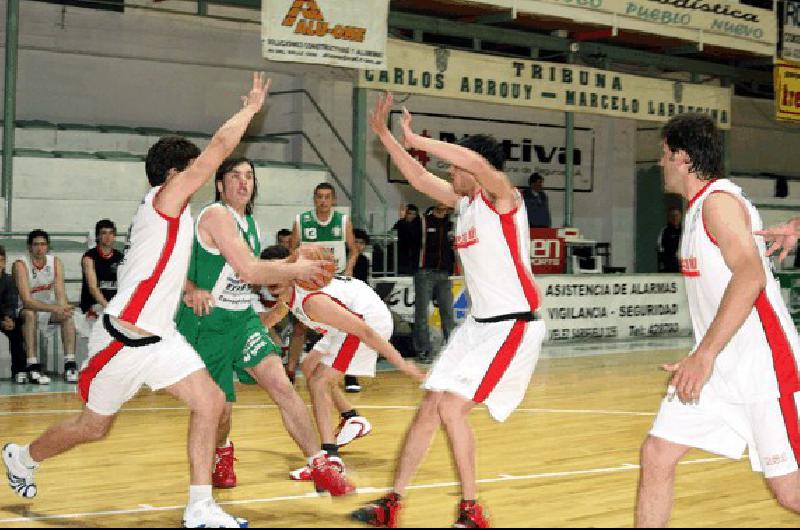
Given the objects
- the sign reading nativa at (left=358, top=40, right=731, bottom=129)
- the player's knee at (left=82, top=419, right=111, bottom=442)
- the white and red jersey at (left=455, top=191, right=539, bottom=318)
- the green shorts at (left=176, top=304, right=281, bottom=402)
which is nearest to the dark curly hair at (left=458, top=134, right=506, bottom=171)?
the white and red jersey at (left=455, top=191, right=539, bottom=318)

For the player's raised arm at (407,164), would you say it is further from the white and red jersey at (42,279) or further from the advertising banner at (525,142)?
the advertising banner at (525,142)

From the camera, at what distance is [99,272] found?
1226cm

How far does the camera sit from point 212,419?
544 centimetres

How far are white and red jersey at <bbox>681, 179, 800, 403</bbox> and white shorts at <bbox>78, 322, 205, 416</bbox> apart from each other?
2.34m

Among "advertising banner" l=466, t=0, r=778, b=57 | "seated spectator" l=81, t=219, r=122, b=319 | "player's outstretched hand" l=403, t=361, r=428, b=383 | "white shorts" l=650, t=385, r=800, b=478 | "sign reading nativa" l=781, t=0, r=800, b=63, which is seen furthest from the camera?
"sign reading nativa" l=781, t=0, r=800, b=63

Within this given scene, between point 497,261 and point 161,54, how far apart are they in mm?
13852


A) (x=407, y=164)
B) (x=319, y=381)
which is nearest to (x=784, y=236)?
(x=407, y=164)

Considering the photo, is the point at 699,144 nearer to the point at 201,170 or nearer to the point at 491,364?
the point at 491,364

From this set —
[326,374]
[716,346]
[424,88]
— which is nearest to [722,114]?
[424,88]

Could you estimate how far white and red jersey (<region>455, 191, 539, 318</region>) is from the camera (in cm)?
555

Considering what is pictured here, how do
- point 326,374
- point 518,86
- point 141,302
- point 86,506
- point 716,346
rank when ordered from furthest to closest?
point 518,86
point 326,374
point 86,506
point 141,302
point 716,346

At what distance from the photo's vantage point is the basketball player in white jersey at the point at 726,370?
4062 millimetres

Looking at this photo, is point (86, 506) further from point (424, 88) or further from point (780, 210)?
point (780, 210)

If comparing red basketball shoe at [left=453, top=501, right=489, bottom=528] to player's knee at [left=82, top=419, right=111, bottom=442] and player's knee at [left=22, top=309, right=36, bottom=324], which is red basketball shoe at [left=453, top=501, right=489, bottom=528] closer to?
player's knee at [left=82, top=419, right=111, bottom=442]
